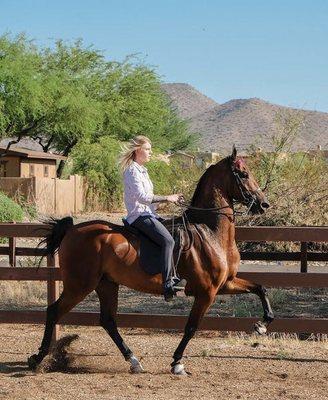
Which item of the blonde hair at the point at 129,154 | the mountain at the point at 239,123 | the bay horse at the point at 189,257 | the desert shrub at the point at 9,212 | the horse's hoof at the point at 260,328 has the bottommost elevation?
the desert shrub at the point at 9,212

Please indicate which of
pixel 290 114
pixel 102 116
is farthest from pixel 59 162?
pixel 290 114

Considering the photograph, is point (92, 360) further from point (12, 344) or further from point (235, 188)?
point (235, 188)

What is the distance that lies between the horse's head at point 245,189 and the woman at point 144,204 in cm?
70

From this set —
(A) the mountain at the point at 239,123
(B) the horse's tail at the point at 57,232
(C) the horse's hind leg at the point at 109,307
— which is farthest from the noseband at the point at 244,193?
(A) the mountain at the point at 239,123

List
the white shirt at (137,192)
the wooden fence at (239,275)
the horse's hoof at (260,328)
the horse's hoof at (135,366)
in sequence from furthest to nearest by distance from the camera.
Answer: the wooden fence at (239,275) < the horse's hoof at (260,328) < the horse's hoof at (135,366) < the white shirt at (137,192)

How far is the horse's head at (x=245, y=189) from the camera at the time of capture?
375 inches

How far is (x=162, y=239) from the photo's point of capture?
919 centimetres

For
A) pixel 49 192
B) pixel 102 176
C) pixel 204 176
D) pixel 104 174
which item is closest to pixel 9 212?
pixel 204 176

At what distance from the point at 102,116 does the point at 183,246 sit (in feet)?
157

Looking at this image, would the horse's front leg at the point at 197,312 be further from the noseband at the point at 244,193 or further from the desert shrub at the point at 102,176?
the desert shrub at the point at 102,176

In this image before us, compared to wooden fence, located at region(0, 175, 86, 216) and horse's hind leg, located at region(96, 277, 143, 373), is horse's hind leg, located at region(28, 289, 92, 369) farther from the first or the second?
wooden fence, located at region(0, 175, 86, 216)

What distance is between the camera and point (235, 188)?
9648mm

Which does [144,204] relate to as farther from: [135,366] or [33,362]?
[33,362]

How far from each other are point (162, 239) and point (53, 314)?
153 centimetres
